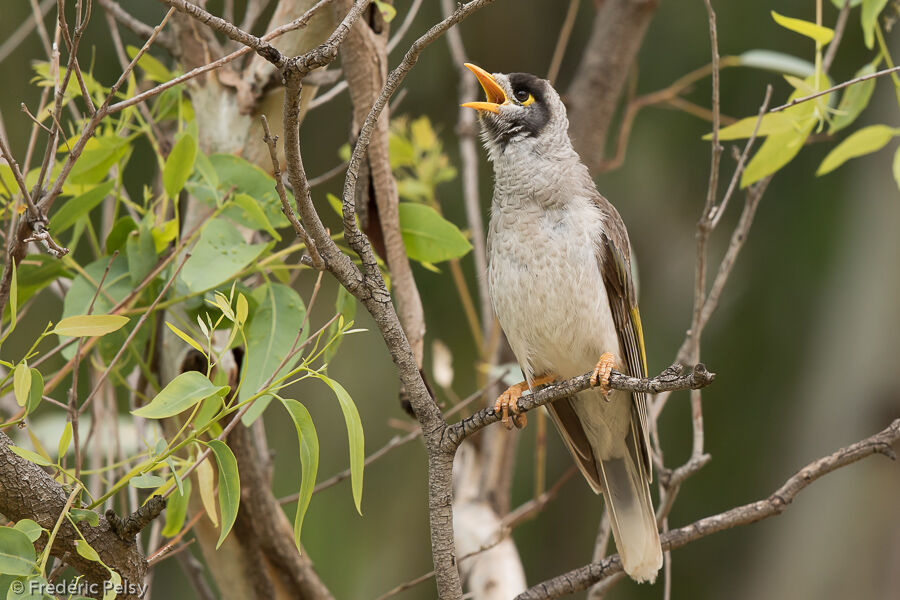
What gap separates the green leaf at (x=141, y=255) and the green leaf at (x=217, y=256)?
24 centimetres

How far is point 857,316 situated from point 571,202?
3.31 meters

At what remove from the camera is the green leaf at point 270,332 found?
2.22m

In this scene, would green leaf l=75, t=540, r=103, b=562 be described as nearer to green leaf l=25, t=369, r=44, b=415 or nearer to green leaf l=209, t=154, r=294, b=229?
green leaf l=25, t=369, r=44, b=415

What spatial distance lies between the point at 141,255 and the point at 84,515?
2.82ft

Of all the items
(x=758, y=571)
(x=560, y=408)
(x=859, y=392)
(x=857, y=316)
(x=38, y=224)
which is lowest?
(x=758, y=571)

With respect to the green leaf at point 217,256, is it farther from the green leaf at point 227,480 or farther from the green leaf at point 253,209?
the green leaf at point 227,480

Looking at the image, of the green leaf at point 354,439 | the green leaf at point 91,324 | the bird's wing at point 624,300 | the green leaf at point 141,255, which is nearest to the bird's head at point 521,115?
the bird's wing at point 624,300

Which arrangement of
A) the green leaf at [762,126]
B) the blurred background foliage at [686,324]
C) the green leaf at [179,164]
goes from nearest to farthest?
the green leaf at [179,164], the green leaf at [762,126], the blurred background foliage at [686,324]

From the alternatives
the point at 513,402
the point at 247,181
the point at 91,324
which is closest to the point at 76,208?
the point at 247,181

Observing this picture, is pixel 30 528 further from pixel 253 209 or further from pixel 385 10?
pixel 385 10

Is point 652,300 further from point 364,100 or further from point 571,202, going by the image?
point 364,100

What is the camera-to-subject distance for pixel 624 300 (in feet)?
9.46

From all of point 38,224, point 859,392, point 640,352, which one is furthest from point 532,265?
point 859,392

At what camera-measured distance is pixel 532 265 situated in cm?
273
